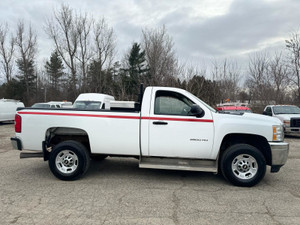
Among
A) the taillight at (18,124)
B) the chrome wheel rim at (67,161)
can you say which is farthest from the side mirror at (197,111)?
the taillight at (18,124)

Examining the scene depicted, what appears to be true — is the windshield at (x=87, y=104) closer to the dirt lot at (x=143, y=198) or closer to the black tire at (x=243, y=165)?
the dirt lot at (x=143, y=198)

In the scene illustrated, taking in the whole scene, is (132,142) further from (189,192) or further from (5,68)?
(5,68)

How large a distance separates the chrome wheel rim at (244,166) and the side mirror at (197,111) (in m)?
1.18

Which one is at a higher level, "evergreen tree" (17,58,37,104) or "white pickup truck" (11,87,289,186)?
"evergreen tree" (17,58,37,104)

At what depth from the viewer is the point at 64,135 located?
5672 millimetres

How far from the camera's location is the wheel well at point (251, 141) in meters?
5.03

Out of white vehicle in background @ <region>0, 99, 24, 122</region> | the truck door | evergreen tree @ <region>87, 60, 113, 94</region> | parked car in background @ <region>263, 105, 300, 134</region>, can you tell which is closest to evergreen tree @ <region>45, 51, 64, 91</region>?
evergreen tree @ <region>87, 60, 113, 94</region>

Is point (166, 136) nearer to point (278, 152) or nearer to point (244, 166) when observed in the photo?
point (244, 166)

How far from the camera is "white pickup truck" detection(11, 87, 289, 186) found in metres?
4.88

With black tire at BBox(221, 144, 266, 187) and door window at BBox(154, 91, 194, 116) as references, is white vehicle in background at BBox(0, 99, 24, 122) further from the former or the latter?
black tire at BBox(221, 144, 266, 187)

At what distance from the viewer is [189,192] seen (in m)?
4.59

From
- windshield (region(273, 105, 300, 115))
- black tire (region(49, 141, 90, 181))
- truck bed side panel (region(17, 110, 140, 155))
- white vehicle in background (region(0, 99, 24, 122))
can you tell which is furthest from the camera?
white vehicle in background (region(0, 99, 24, 122))

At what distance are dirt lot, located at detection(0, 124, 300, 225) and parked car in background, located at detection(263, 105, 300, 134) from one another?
7065 millimetres

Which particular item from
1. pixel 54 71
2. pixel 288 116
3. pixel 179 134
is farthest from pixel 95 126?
pixel 54 71
